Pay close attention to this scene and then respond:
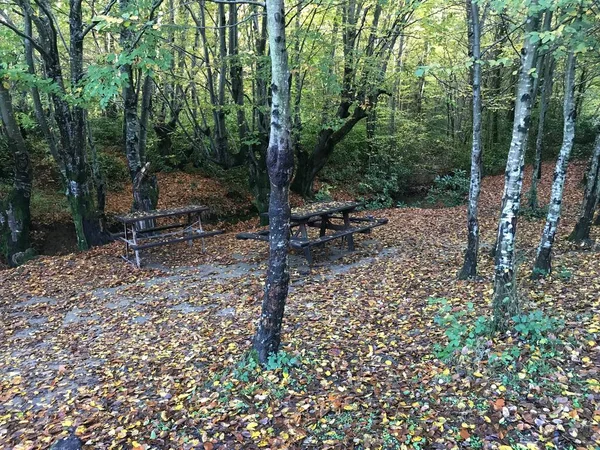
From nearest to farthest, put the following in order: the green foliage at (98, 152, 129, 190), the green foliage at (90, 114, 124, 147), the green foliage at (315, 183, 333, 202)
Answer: the green foliage at (98, 152, 129, 190) → the green foliage at (315, 183, 333, 202) → the green foliage at (90, 114, 124, 147)

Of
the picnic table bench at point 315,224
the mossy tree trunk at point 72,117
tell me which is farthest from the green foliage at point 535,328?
the mossy tree trunk at point 72,117

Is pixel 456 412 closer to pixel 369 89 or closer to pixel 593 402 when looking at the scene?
pixel 593 402

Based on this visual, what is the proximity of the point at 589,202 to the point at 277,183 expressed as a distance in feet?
21.2

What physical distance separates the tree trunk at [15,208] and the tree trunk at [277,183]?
811 cm

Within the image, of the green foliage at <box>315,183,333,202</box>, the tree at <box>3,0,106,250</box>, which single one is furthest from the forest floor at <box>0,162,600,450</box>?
the green foliage at <box>315,183,333,202</box>

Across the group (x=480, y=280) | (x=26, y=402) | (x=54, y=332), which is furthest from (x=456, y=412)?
(x=54, y=332)

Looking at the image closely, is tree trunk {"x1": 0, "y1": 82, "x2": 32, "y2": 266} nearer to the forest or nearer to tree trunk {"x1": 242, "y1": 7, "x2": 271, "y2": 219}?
the forest

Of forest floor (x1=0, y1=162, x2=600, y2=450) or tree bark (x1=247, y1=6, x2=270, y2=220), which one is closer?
forest floor (x1=0, y1=162, x2=600, y2=450)

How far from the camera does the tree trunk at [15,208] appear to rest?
930cm

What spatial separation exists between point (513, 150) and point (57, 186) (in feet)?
44.1

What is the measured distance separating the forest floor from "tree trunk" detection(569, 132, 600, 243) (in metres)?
0.46

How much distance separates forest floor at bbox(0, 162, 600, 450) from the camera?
→ 316 centimetres

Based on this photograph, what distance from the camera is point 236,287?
22.9 feet

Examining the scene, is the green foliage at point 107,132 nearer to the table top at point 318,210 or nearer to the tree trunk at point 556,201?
the table top at point 318,210
